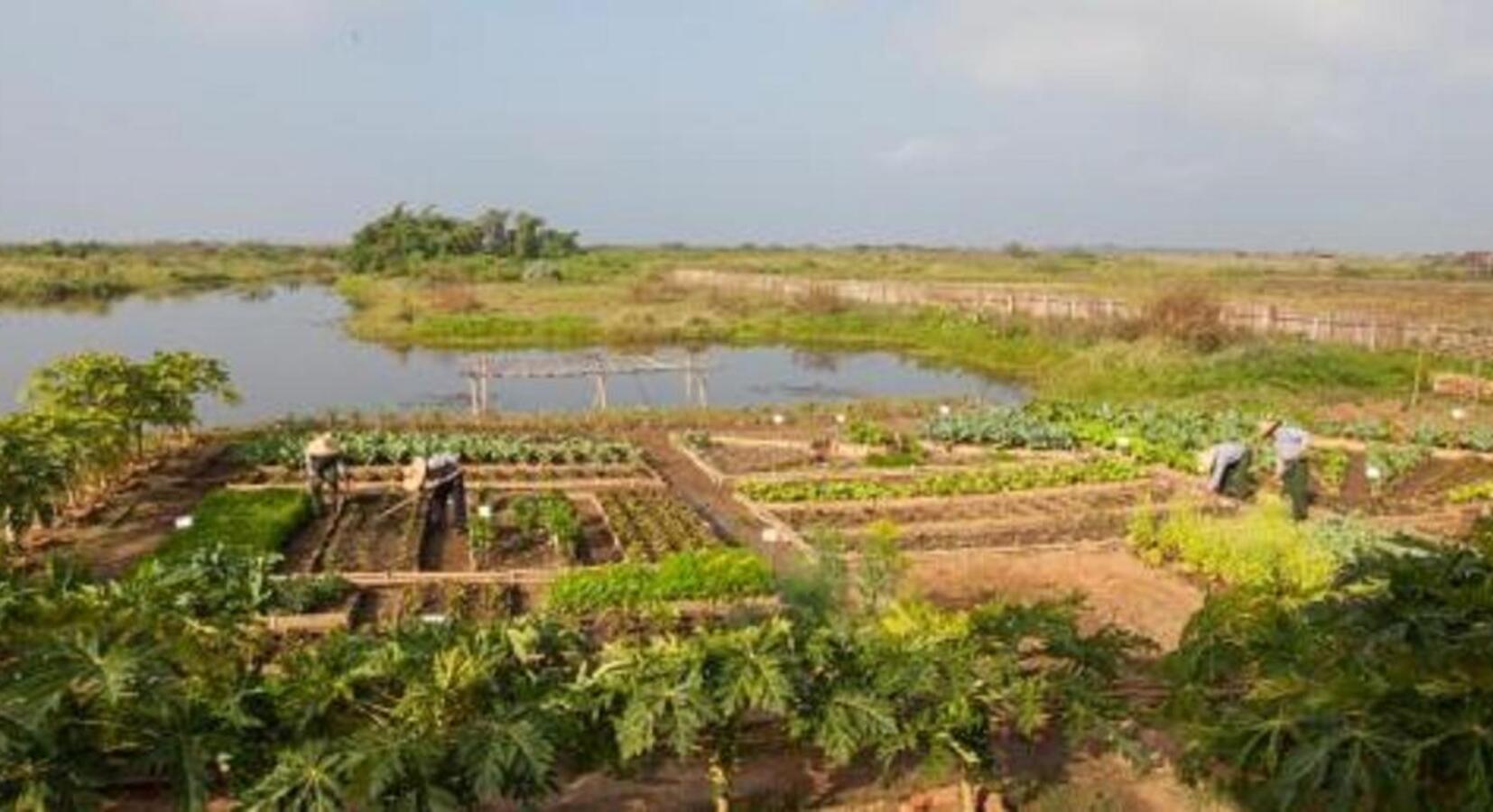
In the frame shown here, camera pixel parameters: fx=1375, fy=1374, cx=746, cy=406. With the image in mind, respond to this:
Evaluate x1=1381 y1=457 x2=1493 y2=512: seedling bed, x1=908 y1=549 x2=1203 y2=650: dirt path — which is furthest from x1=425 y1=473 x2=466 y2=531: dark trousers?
x1=1381 y1=457 x2=1493 y2=512: seedling bed

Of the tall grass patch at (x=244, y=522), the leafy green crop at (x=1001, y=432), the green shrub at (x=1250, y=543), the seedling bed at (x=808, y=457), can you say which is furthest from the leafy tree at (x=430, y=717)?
the leafy green crop at (x=1001, y=432)

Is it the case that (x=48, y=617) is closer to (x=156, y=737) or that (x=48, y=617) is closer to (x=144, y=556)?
(x=156, y=737)

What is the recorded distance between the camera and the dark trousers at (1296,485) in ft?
44.3

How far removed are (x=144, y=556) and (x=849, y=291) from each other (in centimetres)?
4074

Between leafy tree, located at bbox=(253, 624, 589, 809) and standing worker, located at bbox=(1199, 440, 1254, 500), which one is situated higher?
leafy tree, located at bbox=(253, 624, 589, 809)

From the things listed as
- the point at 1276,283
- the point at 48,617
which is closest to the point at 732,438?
the point at 48,617

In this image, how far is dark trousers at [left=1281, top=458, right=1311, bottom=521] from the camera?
44.3 ft

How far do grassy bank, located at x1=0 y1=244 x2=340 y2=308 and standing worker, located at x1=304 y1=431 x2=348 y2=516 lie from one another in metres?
51.7

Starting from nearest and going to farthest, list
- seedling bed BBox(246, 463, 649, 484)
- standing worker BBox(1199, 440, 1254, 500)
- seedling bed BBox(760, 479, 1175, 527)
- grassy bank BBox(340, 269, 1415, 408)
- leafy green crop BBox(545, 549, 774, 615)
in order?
leafy green crop BBox(545, 549, 774, 615) → standing worker BBox(1199, 440, 1254, 500) → seedling bed BBox(760, 479, 1175, 527) → seedling bed BBox(246, 463, 649, 484) → grassy bank BBox(340, 269, 1415, 408)

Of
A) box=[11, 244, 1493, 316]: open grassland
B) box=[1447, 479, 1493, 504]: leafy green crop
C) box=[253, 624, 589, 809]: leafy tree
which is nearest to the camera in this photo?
box=[253, 624, 589, 809]: leafy tree

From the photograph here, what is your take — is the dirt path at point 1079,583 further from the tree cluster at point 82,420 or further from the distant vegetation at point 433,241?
the distant vegetation at point 433,241

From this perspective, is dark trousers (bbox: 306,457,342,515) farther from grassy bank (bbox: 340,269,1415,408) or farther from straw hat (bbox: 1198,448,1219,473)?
grassy bank (bbox: 340,269,1415,408)

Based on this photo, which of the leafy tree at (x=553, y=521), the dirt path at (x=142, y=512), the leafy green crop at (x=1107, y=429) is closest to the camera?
the leafy tree at (x=553, y=521)

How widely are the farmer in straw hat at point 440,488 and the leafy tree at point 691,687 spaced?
7.29m
